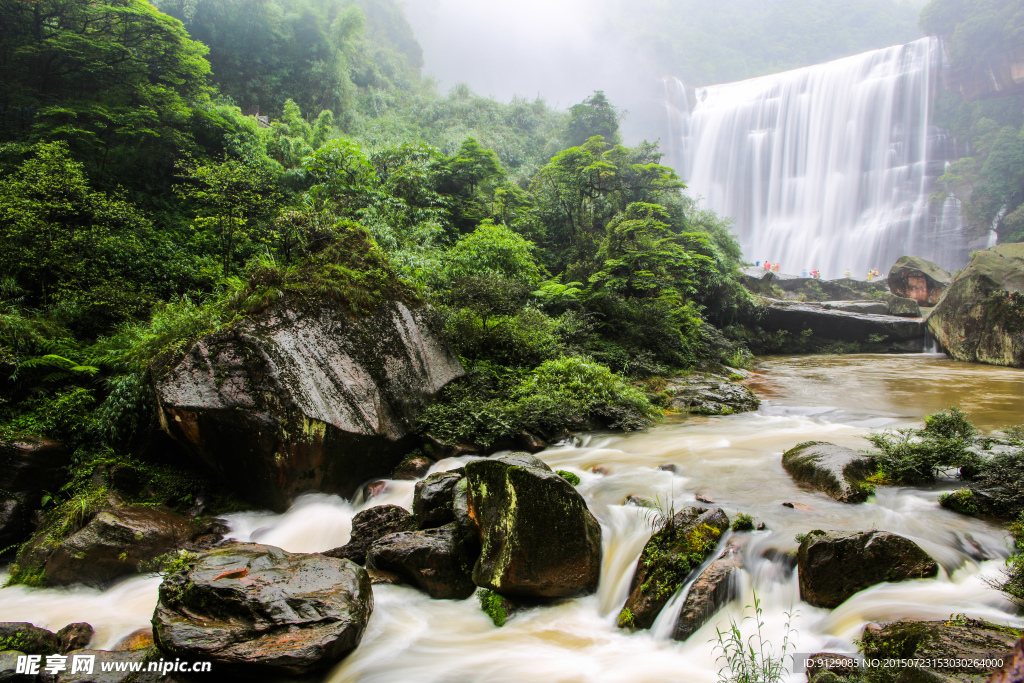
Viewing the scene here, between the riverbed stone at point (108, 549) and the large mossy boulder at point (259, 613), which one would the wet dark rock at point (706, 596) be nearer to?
the large mossy boulder at point (259, 613)

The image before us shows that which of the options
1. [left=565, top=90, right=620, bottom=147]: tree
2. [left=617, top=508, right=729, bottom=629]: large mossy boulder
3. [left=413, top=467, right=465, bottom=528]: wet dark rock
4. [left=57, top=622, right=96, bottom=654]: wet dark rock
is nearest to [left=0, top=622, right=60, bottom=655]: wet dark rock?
[left=57, top=622, right=96, bottom=654]: wet dark rock

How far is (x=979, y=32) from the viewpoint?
4159 cm

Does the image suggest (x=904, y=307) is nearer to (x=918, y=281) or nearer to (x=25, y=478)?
(x=918, y=281)

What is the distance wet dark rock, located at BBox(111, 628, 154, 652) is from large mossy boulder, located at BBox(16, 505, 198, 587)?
113 centimetres

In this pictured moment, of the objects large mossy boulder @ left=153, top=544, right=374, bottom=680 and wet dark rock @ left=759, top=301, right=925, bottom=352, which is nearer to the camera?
large mossy boulder @ left=153, top=544, right=374, bottom=680

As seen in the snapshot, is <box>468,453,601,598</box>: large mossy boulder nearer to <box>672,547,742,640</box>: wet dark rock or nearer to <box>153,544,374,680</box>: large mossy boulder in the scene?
<box>672,547,742,640</box>: wet dark rock

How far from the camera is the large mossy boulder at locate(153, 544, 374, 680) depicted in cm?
357

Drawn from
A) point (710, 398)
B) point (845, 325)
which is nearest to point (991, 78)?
point (845, 325)

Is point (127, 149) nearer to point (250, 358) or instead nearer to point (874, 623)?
point (250, 358)

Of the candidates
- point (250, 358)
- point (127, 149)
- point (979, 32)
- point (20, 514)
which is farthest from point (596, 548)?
point (979, 32)

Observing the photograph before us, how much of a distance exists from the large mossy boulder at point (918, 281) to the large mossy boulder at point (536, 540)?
90.2 feet

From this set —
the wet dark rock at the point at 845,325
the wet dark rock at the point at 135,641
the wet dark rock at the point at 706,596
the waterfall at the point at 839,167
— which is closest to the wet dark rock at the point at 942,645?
the wet dark rock at the point at 706,596

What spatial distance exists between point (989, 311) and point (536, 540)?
18.8 meters

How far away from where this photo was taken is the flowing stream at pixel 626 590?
146 inches
